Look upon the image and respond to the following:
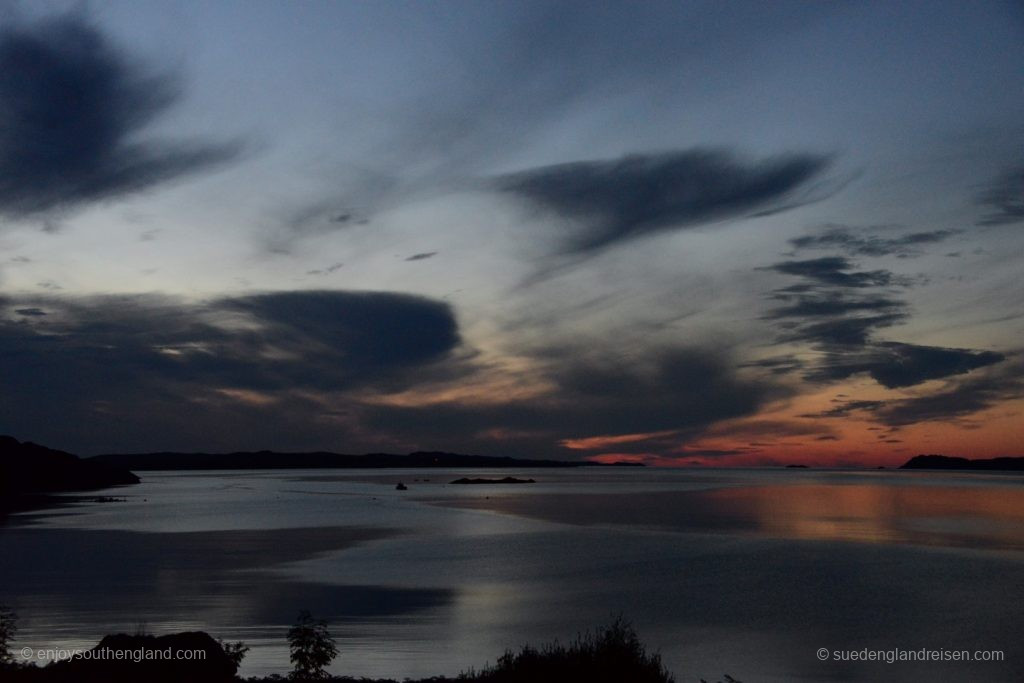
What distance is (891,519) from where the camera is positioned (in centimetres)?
7650

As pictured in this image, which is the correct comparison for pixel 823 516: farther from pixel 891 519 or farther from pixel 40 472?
pixel 40 472

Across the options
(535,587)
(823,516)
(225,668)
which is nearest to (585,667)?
(225,668)

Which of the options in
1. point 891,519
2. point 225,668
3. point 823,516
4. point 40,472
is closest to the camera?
point 225,668

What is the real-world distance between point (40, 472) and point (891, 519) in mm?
132960

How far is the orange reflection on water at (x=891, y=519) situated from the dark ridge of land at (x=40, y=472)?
334 ft

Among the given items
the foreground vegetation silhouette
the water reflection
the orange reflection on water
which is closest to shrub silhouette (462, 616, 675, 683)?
the foreground vegetation silhouette

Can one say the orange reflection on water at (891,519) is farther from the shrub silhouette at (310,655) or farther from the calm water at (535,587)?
the shrub silhouette at (310,655)

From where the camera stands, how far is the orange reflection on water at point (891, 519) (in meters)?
59.1

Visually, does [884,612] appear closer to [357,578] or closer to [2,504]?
[357,578]

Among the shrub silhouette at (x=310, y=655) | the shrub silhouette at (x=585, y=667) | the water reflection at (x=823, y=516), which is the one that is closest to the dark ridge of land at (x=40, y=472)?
the water reflection at (x=823, y=516)

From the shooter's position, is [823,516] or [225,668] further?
[823,516]

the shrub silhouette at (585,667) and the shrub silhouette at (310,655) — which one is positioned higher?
the shrub silhouette at (585,667)

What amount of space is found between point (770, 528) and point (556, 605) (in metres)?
40.7

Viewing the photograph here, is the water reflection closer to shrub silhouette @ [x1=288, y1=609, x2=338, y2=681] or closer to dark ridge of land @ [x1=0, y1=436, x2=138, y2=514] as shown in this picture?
shrub silhouette @ [x1=288, y1=609, x2=338, y2=681]
